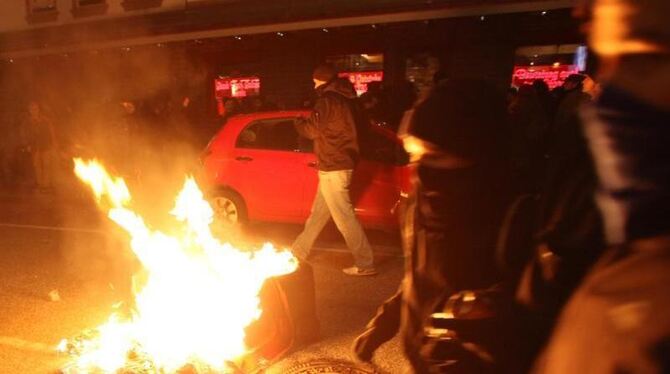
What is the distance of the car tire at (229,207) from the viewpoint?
7707 millimetres

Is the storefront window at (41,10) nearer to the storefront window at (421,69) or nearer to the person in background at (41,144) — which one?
the person in background at (41,144)

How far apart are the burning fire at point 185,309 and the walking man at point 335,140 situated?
1.62m

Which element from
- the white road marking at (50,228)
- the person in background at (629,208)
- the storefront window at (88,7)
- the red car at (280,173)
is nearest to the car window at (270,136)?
the red car at (280,173)

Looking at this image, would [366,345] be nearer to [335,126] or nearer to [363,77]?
[335,126]

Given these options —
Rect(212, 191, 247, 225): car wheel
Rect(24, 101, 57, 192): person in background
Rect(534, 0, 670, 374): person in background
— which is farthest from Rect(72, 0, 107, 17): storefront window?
Rect(534, 0, 670, 374): person in background

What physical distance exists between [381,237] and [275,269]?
388 centimetres

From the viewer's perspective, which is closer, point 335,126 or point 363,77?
point 335,126

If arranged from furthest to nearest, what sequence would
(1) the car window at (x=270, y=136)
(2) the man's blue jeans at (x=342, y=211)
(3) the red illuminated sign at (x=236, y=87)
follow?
(3) the red illuminated sign at (x=236, y=87)
(1) the car window at (x=270, y=136)
(2) the man's blue jeans at (x=342, y=211)

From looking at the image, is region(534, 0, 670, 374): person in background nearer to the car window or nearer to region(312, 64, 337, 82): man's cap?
region(312, 64, 337, 82): man's cap

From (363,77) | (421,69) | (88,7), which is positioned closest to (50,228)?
(363,77)

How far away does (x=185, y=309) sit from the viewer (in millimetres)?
3635

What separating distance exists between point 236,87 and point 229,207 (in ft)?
29.8

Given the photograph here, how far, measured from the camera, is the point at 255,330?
3.74 metres

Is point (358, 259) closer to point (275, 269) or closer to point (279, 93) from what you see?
point (275, 269)
